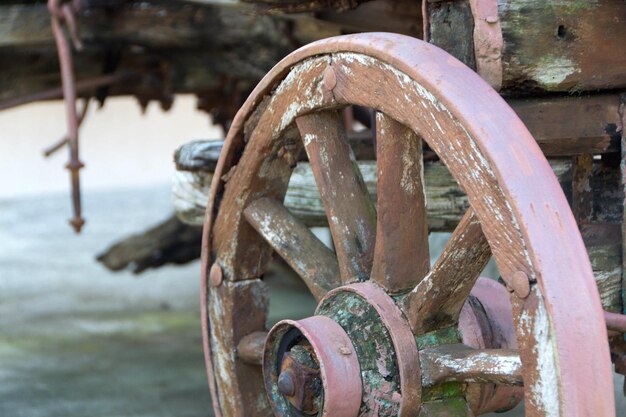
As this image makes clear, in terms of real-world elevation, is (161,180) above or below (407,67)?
below

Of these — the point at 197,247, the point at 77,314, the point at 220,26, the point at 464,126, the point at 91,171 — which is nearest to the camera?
the point at 464,126

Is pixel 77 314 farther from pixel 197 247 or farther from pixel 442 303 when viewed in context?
pixel 442 303

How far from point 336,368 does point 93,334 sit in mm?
2672

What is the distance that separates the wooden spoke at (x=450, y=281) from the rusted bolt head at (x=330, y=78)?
0.31m

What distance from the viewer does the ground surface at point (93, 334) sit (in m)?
3.09

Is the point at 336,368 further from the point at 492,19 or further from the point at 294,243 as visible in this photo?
the point at 492,19

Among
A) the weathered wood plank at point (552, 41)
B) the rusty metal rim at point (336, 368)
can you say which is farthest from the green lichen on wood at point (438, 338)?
the weathered wood plank at point (552, 41)

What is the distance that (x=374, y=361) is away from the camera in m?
1.50

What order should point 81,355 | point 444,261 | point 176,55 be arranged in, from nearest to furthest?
point 444,261 < point 176,55 < point 81,355

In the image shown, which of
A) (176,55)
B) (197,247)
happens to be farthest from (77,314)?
(176,55)

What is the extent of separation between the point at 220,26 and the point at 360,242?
1694 millimetres

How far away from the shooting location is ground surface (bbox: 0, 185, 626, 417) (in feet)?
10.1

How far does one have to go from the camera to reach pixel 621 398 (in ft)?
8.93

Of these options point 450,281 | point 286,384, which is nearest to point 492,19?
point 450,281
